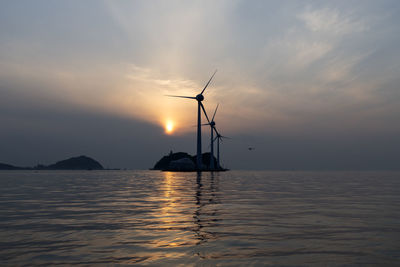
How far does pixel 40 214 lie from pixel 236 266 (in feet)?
65.2

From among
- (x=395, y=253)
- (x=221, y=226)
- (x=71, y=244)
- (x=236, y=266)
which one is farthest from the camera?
(x=221, y=226)

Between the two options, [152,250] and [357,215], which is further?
[357,215]

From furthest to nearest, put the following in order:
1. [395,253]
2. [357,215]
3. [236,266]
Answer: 1. [357,215]
2. [395,253]
3. [236,266]

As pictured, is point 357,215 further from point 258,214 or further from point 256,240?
point 256,240

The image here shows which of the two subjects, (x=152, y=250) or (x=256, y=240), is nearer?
(x=152, y=250)

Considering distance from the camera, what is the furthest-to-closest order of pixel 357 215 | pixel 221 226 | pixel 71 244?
pixel 357 215
pixel 221 226
pixel 71 244

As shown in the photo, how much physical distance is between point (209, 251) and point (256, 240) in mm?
3326

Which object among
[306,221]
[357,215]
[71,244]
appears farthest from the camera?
[357,215]

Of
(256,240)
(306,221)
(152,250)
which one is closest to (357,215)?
(306,221)

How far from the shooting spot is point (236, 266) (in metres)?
11.6

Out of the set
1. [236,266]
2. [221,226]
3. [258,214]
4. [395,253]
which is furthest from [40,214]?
[395,253]

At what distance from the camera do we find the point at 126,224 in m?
21.0

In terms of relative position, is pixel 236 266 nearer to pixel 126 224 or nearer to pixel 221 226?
pixel 221 226

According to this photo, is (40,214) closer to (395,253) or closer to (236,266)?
(236,266)
